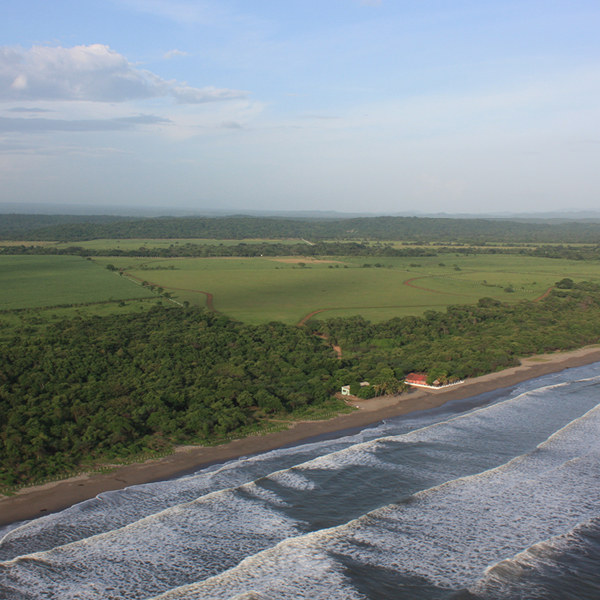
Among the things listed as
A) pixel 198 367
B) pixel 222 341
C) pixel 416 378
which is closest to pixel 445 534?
pixel 416 378

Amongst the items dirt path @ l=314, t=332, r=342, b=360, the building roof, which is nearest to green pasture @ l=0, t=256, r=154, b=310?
dirt path @ l=314, t=332, r=342, b=360

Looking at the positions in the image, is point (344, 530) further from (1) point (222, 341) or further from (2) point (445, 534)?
(1) point (222, 341)

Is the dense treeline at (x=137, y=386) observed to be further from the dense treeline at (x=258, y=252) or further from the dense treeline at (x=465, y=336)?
the dense treeline at (x=258, y=252)

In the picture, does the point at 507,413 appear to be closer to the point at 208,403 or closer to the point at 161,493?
the point at 208,403

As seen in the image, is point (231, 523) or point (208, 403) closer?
point (231, 523)

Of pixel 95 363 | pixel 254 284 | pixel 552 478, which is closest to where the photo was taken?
pixel 552 478

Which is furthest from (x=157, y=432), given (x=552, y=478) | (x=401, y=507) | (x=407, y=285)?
(x=407, y=285)

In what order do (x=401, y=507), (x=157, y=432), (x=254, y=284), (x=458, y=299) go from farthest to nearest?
(x=254, y=284) < (x=458, y=299) < (x=157, y=432) < (x=401, y=507)
